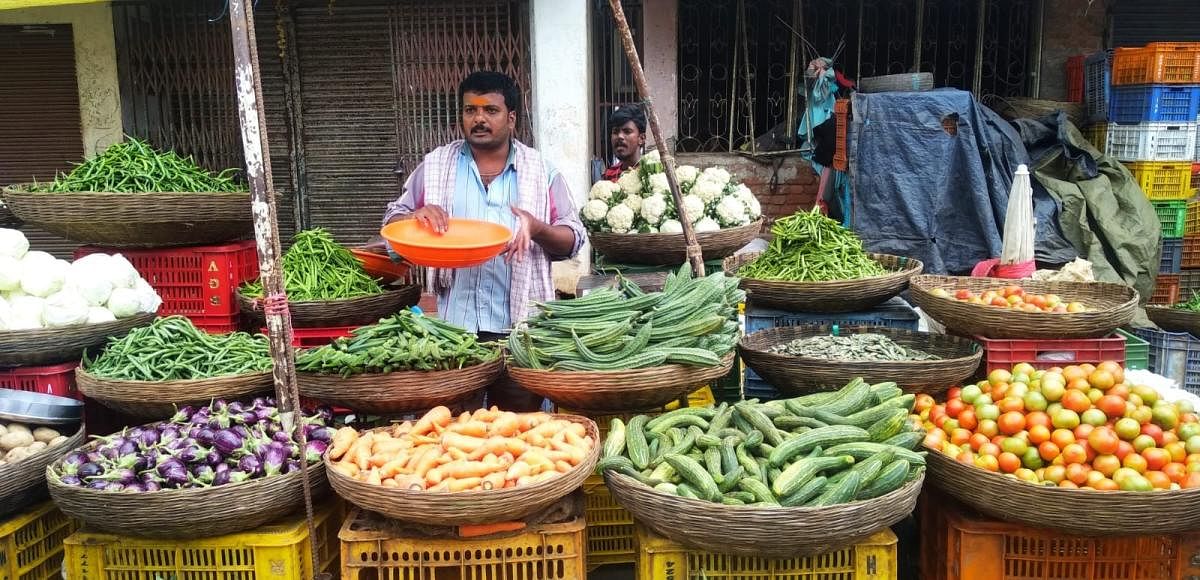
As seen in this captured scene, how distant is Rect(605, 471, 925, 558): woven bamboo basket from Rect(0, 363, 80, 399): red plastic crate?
269cm

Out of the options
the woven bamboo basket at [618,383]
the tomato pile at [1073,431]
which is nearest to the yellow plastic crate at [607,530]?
the woven bamboo basket at [618,383]

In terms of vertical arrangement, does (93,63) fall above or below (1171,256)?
above

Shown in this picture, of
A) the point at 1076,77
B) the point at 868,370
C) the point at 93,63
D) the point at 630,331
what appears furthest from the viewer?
the point at 1076,77

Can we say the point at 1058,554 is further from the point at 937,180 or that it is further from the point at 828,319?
the point at 937,180

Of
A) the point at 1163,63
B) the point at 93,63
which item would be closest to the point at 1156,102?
the point at 1163,63

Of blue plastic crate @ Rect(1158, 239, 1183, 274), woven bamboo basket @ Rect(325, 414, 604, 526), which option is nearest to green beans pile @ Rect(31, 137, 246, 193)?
woven bamboo basket @ Rect(325, 414, 604, 526)

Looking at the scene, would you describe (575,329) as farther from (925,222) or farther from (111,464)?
(925,222)

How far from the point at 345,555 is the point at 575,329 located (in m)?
1.09

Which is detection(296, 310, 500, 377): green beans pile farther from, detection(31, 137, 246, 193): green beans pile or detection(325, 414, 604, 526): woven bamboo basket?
detection(31, 137, 246, 193): green beans pile

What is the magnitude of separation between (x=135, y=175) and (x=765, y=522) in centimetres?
364

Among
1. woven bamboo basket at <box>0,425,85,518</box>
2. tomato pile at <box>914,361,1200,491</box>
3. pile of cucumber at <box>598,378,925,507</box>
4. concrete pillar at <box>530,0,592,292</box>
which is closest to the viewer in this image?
pile of cucumber at <box>598,378,925,507</box>

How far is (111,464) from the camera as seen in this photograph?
3.00 metres

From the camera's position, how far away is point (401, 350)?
3285mm

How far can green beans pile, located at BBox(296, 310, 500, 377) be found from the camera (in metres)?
3.23
